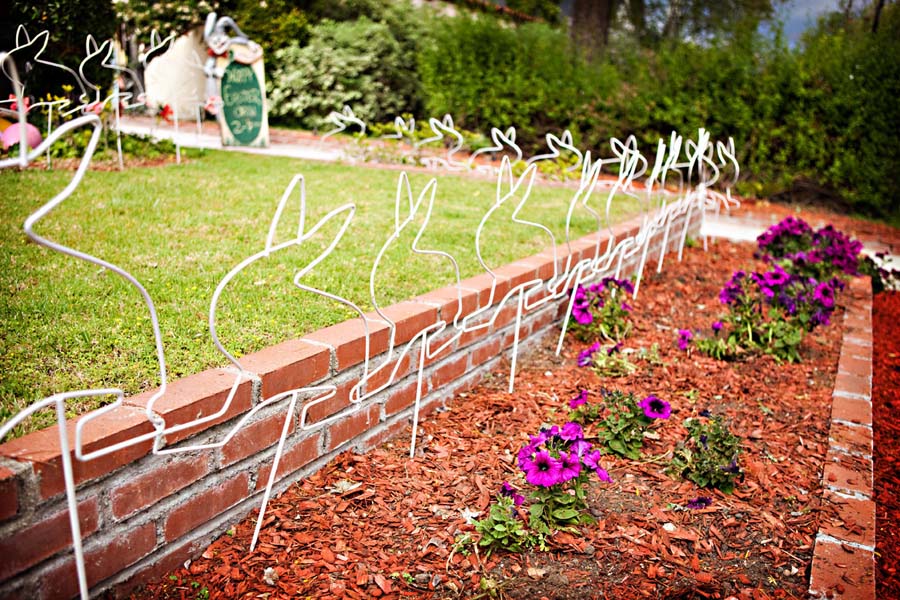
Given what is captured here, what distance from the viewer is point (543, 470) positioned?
78.2 inches

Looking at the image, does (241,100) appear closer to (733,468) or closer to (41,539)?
(733,468)

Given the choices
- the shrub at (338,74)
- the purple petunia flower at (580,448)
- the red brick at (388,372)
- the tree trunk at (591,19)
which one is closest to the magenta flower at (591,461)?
the purple petunia flower at (580,448)

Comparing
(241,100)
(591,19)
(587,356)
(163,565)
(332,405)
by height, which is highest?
(591,19)

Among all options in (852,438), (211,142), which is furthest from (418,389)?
(211,142)

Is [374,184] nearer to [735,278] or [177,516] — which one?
[735,278]

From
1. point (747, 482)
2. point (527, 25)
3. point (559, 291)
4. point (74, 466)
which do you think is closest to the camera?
point (74, 466)

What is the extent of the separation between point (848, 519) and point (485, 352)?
1.44m

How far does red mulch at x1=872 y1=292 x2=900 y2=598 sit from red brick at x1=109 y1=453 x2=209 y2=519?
1.85m

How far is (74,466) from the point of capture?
1.51m

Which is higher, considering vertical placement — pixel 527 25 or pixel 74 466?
pixel 527 25

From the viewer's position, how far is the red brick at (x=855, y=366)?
3.41 meters

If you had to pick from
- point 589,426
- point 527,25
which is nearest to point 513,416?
point 589,426

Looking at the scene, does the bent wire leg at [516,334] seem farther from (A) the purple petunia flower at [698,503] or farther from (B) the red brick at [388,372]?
(A) the purple petunia flower at [698,503]

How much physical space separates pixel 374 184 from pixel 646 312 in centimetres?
261
